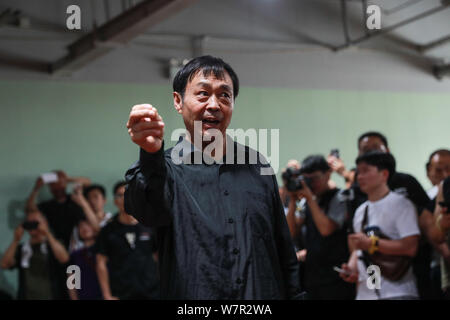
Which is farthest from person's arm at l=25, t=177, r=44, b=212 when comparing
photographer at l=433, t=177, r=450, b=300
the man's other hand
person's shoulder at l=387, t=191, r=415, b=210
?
the man's other hand

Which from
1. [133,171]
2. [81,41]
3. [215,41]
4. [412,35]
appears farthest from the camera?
[412,35]

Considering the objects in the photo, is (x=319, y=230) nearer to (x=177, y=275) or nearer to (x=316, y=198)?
(x=316, y=198)

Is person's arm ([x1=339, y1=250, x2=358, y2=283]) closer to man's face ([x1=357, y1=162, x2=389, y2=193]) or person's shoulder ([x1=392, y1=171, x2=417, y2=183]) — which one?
man's face ([x1=357, y1=162, x2=389, y2=193])

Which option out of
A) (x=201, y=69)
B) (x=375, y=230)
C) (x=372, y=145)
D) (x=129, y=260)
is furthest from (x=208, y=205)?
(x=129, y=260)

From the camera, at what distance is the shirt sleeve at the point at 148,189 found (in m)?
1.47

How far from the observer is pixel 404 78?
28.5 feet

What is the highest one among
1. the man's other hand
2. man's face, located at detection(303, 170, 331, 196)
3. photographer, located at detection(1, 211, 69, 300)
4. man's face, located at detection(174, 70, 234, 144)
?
man's face, located at detection(174, 70, 234, 144)

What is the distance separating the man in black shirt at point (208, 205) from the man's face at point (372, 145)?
96.0 inches

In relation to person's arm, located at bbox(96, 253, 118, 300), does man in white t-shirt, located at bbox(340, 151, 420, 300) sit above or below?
above

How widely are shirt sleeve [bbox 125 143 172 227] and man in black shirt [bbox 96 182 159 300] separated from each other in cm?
332

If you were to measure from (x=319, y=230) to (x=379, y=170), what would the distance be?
2.23 ft

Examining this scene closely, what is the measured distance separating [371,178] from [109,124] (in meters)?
4.43

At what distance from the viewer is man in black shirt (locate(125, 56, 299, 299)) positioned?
1.50 metres
